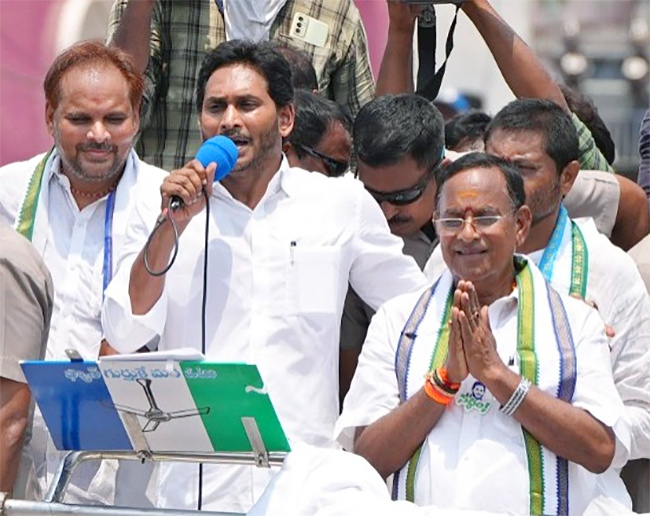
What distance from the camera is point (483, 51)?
746 cm

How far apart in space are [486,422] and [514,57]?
1727 millimetres

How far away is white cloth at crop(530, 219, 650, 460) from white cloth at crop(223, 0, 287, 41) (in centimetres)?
143

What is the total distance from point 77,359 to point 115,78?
4.29ft

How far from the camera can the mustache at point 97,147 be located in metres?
4.80

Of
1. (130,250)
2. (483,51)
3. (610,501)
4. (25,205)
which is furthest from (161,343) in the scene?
(483,51)

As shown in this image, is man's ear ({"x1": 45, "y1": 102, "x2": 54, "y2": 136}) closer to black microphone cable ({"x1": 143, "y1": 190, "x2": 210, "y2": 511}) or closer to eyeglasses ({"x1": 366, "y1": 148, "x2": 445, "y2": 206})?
black microphone cable ({"x1": 143, "y1": 190, "x2": 210, "y2": 511})

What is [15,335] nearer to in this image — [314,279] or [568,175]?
A: [314,279]

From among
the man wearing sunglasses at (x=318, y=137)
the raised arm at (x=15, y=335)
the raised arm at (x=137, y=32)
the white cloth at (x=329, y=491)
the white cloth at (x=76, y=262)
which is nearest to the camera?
the white cloth at (x=329, y=491)

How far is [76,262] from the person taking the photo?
4750 millimetres

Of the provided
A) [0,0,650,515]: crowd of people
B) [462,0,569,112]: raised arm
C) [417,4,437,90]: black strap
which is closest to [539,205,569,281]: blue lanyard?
[0,0,650,515]: crowd of people

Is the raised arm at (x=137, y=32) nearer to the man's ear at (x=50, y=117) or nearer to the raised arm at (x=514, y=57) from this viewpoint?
the man's ear at (x=50, y=117)

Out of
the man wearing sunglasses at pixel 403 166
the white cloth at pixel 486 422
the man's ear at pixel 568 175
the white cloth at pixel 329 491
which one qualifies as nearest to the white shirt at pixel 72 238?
the man wearing sunglasses at pixel 403 166

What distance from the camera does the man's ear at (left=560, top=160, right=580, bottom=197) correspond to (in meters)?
4.91

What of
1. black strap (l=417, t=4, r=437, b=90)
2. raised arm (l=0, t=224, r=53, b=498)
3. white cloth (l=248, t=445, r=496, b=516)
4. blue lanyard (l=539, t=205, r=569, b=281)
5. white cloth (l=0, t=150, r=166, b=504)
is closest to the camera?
white cloth (l=248, t=445, r=496, b=516)
